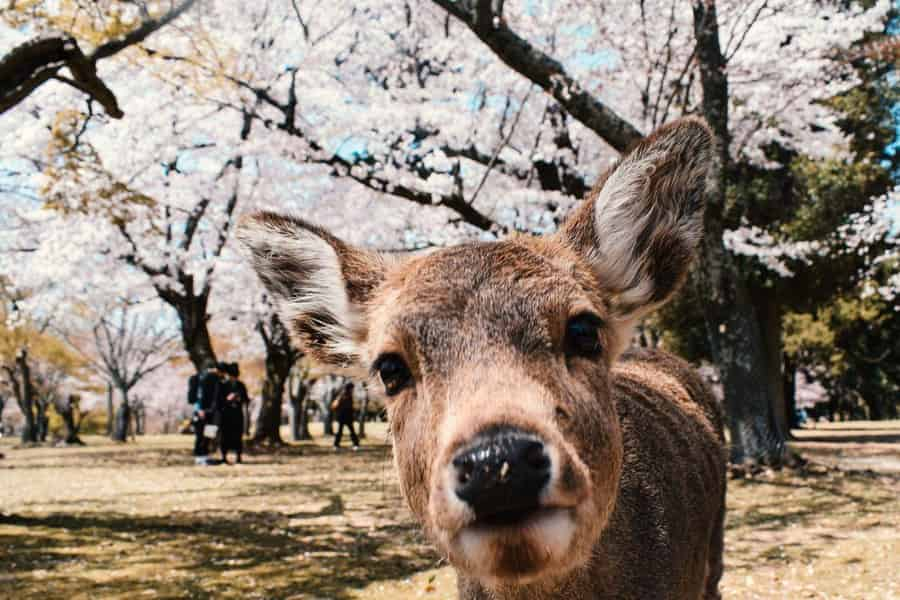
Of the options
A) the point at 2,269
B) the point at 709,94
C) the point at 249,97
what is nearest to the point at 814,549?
the point at 709,94

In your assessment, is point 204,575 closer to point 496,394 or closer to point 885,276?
point 496,394

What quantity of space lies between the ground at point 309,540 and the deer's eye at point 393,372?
1.17 m

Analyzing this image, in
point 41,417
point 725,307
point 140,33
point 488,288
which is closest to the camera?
point 488,288

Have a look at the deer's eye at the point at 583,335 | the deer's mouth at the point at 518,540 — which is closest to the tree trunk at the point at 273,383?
the deer's eye at the point at 583,335

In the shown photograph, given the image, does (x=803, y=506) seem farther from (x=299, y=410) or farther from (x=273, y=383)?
(x=299, y=410)

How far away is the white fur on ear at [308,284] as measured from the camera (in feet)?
10.2

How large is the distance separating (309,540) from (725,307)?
7114 mm

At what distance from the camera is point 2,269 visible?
67.5 feet

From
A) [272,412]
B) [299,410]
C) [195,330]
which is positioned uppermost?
[195,330]

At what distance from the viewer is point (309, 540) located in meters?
8.01

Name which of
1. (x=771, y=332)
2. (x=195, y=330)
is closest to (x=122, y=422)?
(x=195, y=330)

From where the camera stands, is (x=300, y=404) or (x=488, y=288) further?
(x=300, y=404)

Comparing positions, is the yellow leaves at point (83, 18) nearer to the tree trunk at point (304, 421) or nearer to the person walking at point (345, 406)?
the person walking at point (345, 406)

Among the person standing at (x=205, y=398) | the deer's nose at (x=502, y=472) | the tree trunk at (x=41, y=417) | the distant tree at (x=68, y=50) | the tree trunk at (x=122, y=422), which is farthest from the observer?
the tree trunk at (x=41, y=417)
